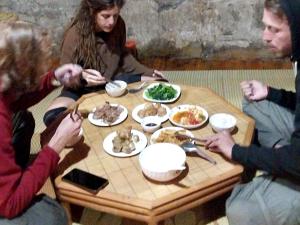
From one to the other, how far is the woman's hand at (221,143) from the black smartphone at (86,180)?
19.1 inches

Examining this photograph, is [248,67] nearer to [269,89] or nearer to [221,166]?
[269,89]

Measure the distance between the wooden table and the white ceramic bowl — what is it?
44 mm

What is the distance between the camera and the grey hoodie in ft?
5.25

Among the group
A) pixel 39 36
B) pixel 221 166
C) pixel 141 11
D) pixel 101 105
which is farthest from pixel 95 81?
pixel 141 11

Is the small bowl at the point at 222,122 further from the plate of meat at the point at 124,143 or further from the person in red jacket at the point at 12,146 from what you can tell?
the person in red jacket at the point at 12,146

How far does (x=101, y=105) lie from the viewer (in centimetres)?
226

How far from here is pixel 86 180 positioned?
174 centimetres

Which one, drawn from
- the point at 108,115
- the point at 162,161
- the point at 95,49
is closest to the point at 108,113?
the point at 108,115

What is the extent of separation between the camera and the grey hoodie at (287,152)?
1600mm

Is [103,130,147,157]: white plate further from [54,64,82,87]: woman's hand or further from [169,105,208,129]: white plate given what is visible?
[54,64,82,87]: woman's hand

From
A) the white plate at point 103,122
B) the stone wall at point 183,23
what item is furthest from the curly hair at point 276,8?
the stone wall at point 183,23

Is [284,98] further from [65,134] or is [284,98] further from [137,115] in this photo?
[65,134]

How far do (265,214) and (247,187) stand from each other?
0.14 meters

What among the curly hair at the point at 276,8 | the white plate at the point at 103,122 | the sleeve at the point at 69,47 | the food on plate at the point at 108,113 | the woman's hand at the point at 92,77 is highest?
the curly hair at the point at 276,8
